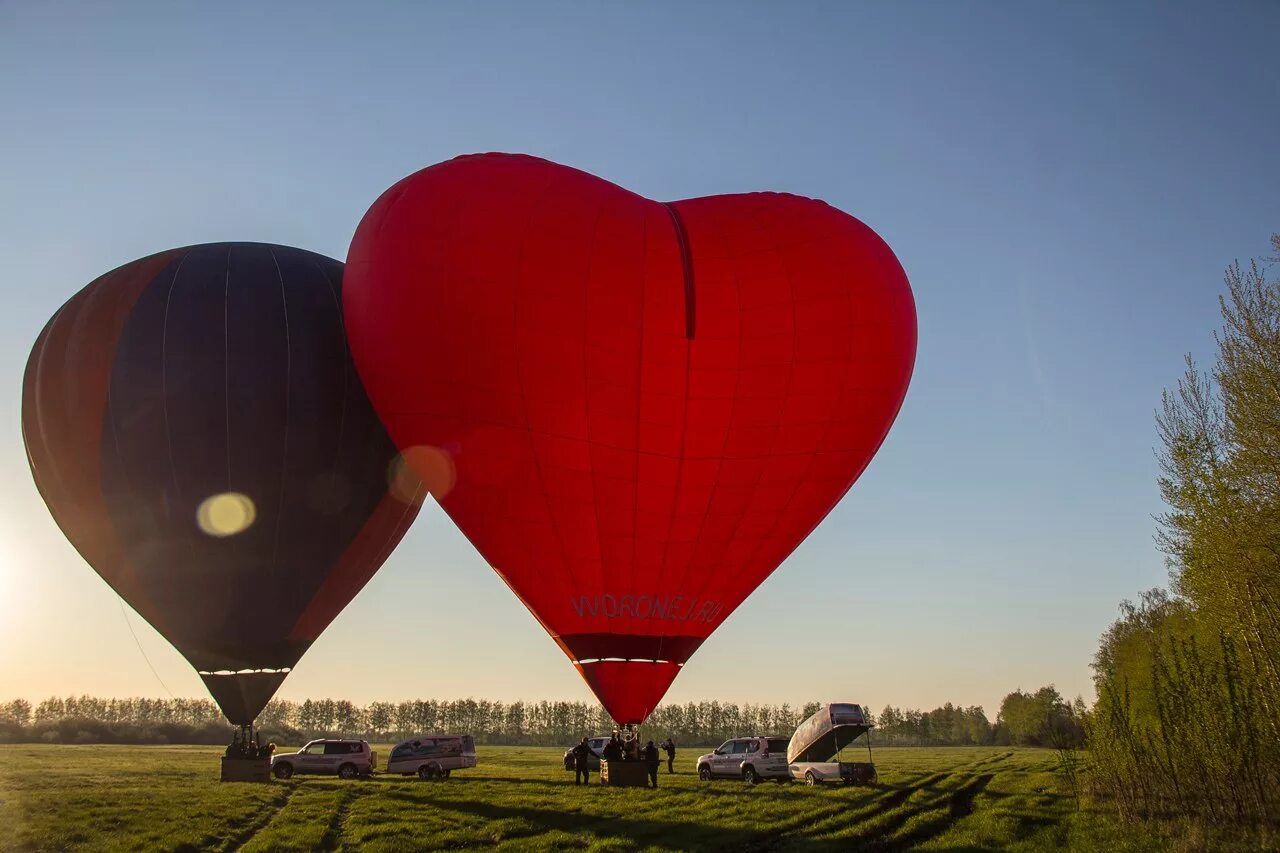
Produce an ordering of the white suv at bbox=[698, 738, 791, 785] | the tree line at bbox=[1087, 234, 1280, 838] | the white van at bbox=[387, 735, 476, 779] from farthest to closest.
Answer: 1. the white van at bbox=[387, 735, 476, 779]
2. the white suv at bbox=[698, 738, 791, 785]
3. the tree line at bbox=[1087, 234, 1280, 838]

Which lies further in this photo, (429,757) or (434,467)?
(429,757)

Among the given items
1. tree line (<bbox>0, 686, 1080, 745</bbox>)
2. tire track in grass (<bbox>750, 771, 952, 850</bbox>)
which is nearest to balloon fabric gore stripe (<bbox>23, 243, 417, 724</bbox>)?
tire track in grass (<bbox>750, 771, 952, 850</bbox>)

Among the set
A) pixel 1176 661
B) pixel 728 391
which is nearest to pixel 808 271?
pixel 728 391

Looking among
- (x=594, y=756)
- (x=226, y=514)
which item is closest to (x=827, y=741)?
(x=594, y=756)

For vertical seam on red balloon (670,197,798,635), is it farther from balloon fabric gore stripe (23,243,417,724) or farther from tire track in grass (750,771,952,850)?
balloon fabric gore stripe (23,243,417,724)

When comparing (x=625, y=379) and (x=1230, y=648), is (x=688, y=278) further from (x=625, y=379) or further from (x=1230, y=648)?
(x=1230, y=648)

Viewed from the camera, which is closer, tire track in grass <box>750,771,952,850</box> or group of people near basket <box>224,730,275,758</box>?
tire track in grass <box>750,771,952,850</box>

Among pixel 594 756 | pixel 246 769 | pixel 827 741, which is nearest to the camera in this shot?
pixel 246 769

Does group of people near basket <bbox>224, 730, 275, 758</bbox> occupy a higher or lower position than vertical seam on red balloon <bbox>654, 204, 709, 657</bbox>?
lower

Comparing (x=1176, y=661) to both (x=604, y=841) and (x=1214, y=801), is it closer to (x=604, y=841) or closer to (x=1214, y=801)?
(x=1214, y=801)
